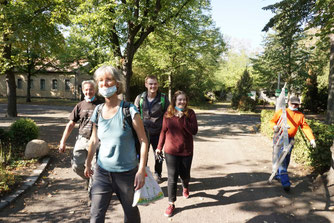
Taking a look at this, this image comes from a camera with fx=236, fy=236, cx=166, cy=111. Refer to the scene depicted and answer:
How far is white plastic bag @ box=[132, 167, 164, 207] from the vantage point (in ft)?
7.32

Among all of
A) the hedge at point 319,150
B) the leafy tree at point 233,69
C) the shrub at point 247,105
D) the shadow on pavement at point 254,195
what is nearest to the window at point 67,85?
the shrub at point 247,105

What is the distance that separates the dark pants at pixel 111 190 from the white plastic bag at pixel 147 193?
90 mm

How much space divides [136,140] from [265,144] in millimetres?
8330

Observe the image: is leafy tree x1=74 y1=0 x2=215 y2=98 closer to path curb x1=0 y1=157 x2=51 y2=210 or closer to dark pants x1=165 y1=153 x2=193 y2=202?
path curb x1=0 y1=157 x2=51 y2=210

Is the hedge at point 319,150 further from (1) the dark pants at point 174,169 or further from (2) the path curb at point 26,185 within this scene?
(2) the path curb at point 26,185

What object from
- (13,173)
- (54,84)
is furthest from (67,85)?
(13,173)

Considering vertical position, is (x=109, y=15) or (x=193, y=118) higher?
(x=109, y=15)

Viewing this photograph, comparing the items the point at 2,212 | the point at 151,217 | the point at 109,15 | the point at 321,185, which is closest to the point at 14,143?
the point at 2,212

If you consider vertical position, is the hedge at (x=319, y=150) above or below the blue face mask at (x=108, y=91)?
below

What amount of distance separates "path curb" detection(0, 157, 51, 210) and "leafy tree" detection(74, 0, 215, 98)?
6.94 metres

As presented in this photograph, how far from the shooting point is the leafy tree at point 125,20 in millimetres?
10822

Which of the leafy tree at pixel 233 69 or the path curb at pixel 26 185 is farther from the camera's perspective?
the leafy tree at pixel 233 69

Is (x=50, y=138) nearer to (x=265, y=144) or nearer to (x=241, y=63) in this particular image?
(x=265, y=144)

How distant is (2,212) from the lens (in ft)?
11.9
